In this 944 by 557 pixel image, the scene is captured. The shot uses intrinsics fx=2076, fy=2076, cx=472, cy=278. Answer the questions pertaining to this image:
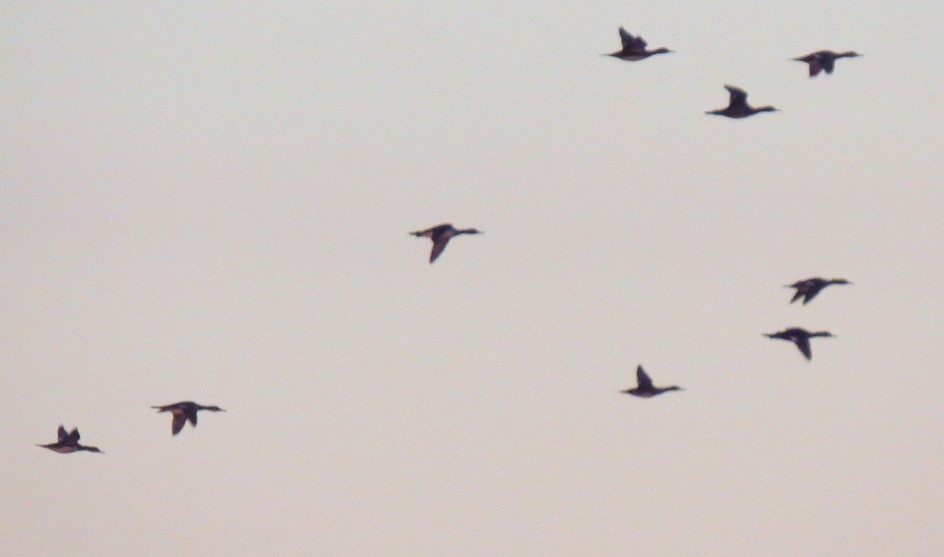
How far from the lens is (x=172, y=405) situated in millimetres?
68750

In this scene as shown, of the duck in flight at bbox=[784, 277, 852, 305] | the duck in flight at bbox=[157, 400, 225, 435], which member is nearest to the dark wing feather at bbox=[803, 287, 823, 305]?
the duck in flight at bbox=[784, 277, 852, 305]

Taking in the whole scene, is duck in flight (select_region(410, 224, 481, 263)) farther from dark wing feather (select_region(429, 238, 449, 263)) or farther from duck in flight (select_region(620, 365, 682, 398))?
duck in flight (select_region(620, 365, 682, 398))

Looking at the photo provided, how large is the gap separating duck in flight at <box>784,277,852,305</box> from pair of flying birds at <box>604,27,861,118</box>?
5653 mm

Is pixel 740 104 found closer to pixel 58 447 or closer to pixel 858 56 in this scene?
pixel 858 56

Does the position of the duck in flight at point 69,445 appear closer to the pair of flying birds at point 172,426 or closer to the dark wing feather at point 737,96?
the pair of flying birds at point 172,426

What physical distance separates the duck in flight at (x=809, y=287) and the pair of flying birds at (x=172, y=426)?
20.1m

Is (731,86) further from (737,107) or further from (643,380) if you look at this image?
(643,380)

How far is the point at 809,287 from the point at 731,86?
7.20 meters

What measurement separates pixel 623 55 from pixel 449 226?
26.7 ft

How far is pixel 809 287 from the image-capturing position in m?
66.9

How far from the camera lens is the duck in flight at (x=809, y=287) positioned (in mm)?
66438

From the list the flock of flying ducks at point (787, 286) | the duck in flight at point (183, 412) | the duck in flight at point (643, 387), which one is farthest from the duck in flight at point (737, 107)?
the duck in flight at point (183, 412)

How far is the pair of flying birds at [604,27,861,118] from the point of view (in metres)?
63.5

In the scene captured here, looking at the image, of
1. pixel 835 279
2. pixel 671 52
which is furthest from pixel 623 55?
pixel 835 279
